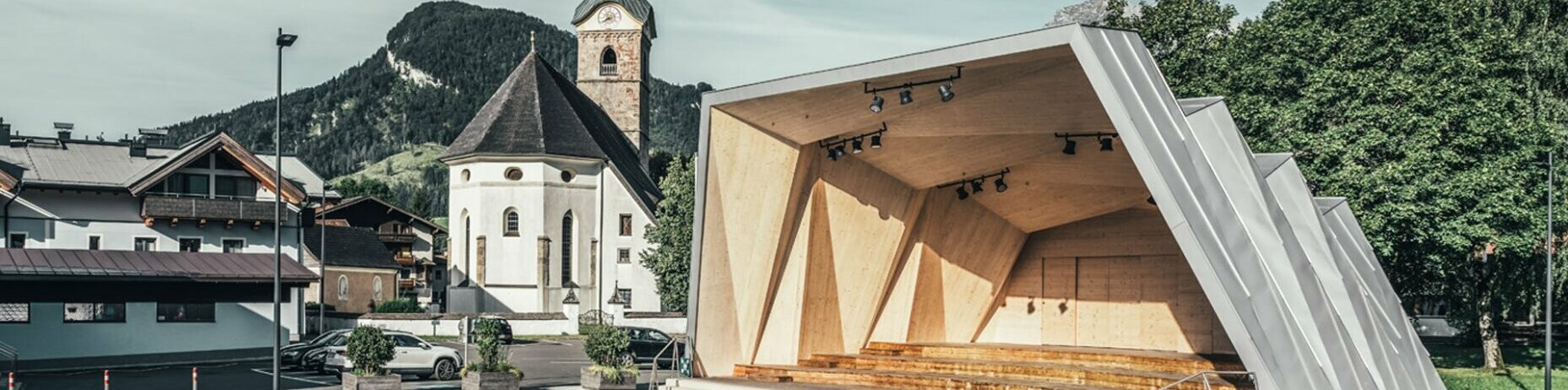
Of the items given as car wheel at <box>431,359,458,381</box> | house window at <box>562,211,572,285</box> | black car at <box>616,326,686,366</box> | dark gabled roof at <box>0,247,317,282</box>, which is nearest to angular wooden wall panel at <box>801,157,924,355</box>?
car wheel at <box>431,359,458,381</box>

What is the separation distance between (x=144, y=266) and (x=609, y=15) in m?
45.1

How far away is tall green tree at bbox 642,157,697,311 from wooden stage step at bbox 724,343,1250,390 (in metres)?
29.8

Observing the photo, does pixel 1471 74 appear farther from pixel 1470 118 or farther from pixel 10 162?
pixel 10 162

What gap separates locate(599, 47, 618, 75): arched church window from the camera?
80.0m

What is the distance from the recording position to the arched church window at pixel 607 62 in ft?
262

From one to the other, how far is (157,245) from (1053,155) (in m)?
26.2

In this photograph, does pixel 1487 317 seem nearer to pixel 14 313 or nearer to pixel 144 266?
pixel 144 266

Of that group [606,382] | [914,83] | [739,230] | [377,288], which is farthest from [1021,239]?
[377,288]

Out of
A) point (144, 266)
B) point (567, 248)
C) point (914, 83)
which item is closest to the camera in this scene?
point (914, 83)

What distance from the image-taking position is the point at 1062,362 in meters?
24.8

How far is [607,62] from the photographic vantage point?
263ft

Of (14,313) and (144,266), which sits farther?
(144,266)

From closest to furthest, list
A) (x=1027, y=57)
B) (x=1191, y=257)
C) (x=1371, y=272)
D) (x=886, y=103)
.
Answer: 1. (x=1191, y=257)
2. (x=1027, y=57)
3. (x=886, y=103)
4. (x=1371, y=272)

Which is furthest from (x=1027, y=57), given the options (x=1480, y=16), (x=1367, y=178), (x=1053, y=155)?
(x=1480, y=16)
